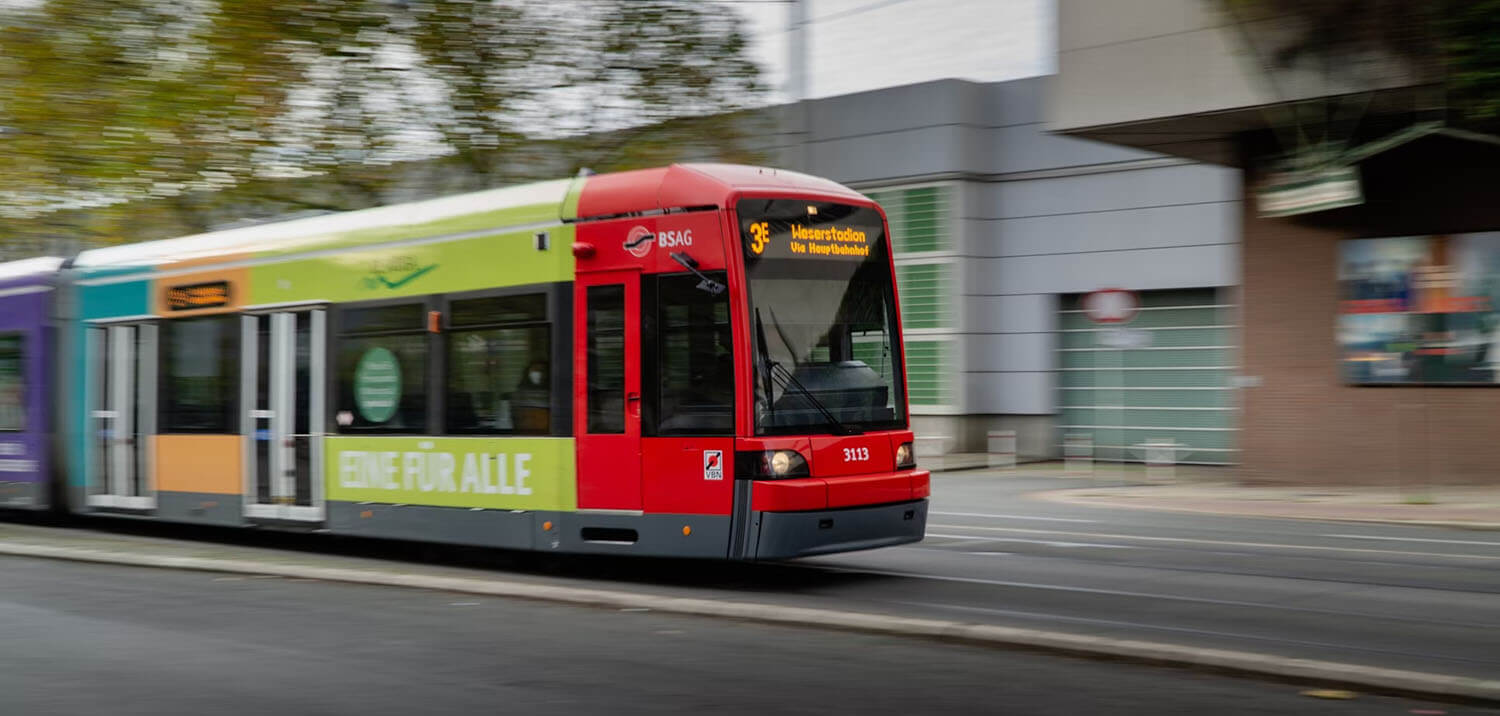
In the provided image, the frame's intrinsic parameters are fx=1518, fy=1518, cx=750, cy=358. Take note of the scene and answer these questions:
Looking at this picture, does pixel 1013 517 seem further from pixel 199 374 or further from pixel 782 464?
pixel 199 374

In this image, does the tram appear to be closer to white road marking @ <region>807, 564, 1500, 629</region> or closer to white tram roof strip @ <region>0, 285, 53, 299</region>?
white road marking @ <region>807, 564, 1500, 629</region>

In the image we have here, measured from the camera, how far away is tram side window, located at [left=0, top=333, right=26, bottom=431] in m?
17.6

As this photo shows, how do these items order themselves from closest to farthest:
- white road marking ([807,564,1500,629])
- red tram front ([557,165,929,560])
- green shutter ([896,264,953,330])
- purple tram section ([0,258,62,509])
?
white road marking ([807,564,1500,629])
red tram front ([557,165,929,560])
purple tram section ([0,258,62,509])
green shutter ([896,264,953,330])

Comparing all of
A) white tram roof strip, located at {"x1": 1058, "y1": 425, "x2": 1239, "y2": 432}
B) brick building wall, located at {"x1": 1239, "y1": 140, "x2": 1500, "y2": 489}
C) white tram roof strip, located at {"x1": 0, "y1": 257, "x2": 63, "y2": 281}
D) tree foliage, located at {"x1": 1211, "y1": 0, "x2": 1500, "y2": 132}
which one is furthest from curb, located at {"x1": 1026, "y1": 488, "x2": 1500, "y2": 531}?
white tram roof strip, located at {"x1": 0, "y1": 257, "x2": 63, "y2": 281}

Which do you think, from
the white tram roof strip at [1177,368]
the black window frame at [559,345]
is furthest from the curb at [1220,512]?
the black window frame at [559,345]

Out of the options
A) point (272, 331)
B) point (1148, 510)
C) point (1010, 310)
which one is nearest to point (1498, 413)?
point (1148, 510)

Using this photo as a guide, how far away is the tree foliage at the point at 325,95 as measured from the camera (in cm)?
2233

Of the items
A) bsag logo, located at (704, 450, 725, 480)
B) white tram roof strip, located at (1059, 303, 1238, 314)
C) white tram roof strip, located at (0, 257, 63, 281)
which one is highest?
white tram roof strip, located at (0, 257, 63, 281)

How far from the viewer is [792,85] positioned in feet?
102

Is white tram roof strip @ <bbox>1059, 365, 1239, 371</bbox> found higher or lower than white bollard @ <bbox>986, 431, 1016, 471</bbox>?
higher

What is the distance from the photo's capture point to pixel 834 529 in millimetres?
10109

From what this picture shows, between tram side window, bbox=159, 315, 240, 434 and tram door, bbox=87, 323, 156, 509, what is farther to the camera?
tram door, bbox=87, 323, 156, 509

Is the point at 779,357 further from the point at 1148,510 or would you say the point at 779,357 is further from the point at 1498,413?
the point at 1498,413

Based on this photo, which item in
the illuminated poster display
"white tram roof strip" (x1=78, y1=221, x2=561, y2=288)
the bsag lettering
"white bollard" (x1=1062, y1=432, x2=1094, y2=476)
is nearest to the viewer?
the bsag lettering
